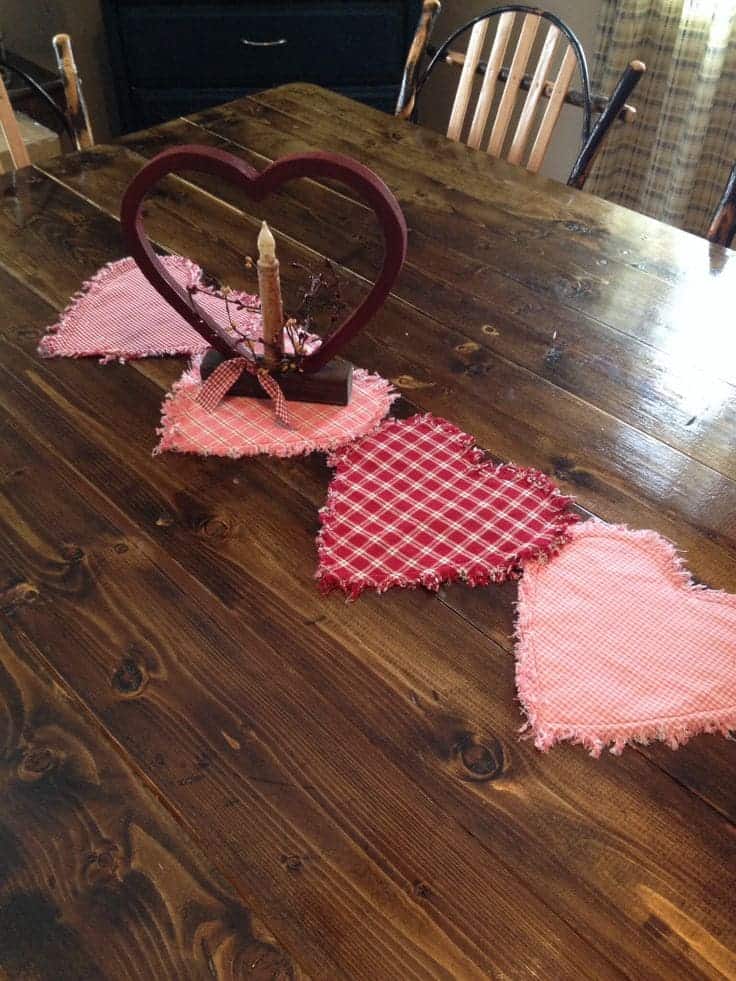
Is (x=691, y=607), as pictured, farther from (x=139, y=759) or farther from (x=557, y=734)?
(x=139, y=759)

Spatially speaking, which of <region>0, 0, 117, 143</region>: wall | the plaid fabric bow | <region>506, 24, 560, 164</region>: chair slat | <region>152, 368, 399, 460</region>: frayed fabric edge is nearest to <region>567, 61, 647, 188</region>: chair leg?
<region>506, 24, 560, 164</region>: chair slat

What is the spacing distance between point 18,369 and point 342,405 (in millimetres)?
427

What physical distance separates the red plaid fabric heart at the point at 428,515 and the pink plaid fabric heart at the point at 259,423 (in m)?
0.03

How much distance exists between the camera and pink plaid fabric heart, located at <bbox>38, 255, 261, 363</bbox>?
117 centimetres

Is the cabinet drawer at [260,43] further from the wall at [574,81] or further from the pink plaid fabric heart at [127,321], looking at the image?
the pink plaid fabric heart at [127,321]

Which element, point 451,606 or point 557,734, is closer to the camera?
point 557,734

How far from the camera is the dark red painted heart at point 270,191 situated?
37.6 inches

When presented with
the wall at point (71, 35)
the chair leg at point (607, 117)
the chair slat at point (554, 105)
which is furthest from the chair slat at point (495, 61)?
the wall at point (71, 35)

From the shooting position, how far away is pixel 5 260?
132 cm

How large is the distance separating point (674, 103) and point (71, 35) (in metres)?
1.95

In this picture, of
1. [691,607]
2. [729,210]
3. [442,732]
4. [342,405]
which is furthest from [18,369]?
[729,210]

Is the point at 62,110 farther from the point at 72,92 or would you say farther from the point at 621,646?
the point at 621,646

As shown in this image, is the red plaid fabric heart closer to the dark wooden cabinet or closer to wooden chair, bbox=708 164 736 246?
wooden chair, bbox=708 164 736 246

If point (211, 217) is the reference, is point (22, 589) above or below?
below
